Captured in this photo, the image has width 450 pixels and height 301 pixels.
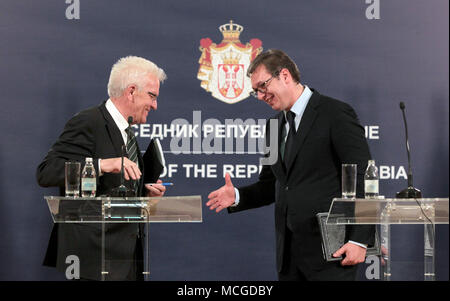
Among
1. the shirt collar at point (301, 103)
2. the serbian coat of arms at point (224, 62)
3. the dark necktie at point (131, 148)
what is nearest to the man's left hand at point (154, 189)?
the dark necktie at point (131, 148)

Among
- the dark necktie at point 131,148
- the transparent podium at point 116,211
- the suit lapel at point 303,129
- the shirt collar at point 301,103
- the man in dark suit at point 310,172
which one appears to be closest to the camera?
the transparent podium at point 116,211

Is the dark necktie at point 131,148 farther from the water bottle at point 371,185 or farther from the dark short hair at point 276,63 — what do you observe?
the water bottle at point 371,185

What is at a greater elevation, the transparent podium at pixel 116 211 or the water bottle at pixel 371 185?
the water bottle at pixel 371 185

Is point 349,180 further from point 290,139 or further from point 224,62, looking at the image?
point 224,62

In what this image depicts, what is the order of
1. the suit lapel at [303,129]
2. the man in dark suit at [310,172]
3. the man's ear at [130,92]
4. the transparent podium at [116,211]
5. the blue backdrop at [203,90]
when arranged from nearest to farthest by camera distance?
1. the transparent podium at [116,211]
2. the man in dark suit at [310,172]
3. the suit lapel at [303,129]
4. the man's ear at [130,92]
5. the blue backdrop at [203,90]

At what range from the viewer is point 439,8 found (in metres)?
5.59

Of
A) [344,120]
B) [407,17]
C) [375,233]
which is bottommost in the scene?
[375,233]

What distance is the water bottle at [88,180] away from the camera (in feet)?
11.0

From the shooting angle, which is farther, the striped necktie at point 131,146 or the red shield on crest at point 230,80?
the red shield on crest at point 230,80

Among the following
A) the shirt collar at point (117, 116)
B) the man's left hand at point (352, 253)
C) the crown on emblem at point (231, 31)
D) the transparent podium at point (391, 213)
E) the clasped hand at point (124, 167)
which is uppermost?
the crown on emblem at point (231, 31)

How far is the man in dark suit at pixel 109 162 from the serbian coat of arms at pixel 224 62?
134 cm
